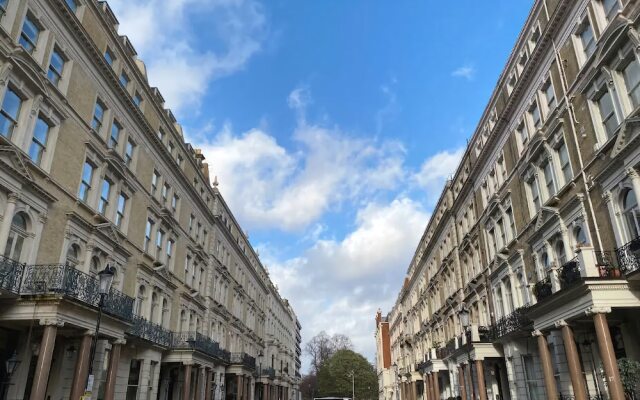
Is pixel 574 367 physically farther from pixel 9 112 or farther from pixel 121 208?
pixel 121 208

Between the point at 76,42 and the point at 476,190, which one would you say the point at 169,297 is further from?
the point at 476,190

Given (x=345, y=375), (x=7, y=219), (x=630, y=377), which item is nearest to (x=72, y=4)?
(x=7, y=219)

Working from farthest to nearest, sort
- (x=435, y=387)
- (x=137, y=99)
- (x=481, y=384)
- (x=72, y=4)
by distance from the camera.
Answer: (x=435, y=387)
(x=137, y=99)
(x=481, y=384)
(x=72, y=4)

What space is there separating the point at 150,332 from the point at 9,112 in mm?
13172

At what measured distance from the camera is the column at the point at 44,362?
43.0 feet

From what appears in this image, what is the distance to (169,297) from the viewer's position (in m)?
28.3

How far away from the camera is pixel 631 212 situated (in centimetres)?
1449

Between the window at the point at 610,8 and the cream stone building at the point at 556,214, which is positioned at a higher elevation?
the window at the point at 610,8

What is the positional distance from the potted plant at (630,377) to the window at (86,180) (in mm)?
19542

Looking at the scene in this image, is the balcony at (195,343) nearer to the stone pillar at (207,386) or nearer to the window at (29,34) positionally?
the stone pillar at (207,386)

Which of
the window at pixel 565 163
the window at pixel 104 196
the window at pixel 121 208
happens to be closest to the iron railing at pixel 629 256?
the window at pixel 565 163

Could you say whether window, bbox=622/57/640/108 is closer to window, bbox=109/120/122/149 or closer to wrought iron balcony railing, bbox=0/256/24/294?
wrought iron balcony railing, bbox=0/256/24/294

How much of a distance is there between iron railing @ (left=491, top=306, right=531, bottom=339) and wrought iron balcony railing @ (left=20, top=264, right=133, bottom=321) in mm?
16162

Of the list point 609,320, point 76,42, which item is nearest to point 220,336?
point 76,42
